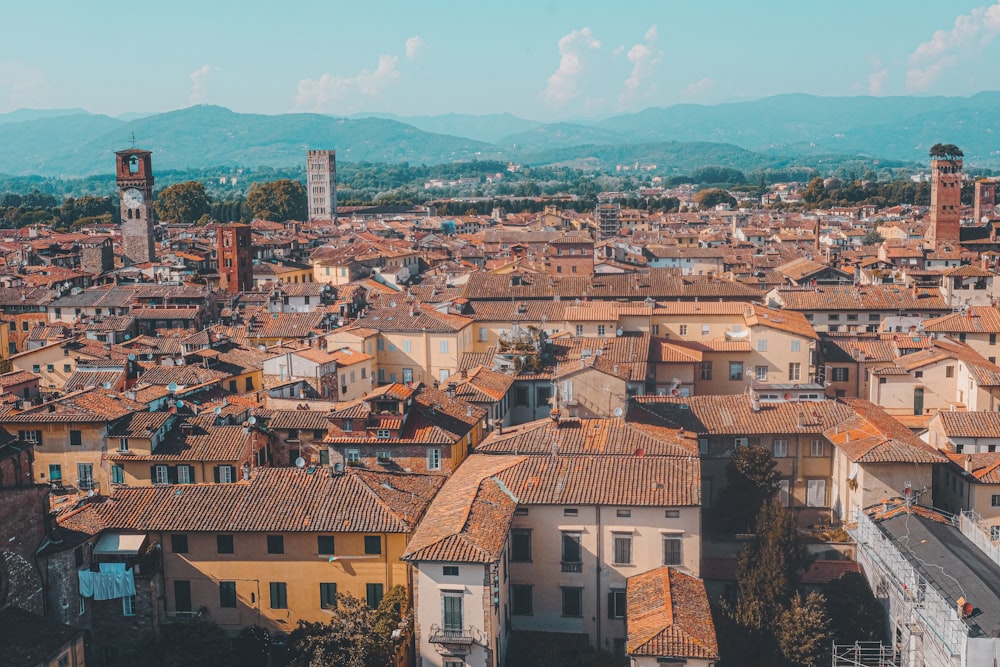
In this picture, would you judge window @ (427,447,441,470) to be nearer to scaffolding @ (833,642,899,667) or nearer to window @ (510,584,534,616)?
window @ (510,584,534,616)

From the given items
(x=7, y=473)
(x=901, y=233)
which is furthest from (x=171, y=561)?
(x=901, y=233)

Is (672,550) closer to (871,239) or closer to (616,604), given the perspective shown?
(616,604)

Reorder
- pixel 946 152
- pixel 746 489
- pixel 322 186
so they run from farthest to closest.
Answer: pixel 322 186 → pixel 946 152 → pixel 746 489

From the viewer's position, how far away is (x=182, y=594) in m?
25.6

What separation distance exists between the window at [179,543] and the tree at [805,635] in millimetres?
12877

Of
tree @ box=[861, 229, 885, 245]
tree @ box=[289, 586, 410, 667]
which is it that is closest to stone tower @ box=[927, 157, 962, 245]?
tree @ box=[861, 229, 885, 245]

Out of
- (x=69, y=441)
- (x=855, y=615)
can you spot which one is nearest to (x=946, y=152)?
(x=855, y=615)

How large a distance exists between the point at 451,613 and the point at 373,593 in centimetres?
288

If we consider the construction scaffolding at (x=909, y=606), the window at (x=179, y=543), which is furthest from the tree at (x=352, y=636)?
the construction scaffolding at (x=909, y=606)

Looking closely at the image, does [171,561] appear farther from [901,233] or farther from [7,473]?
[901,233]

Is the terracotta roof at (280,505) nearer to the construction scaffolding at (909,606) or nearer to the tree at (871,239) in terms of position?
the construction scaffolding at (909,606)

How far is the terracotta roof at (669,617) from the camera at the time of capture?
72.4 feet

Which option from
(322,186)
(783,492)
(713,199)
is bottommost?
(783,492)

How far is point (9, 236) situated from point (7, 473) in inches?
3810
